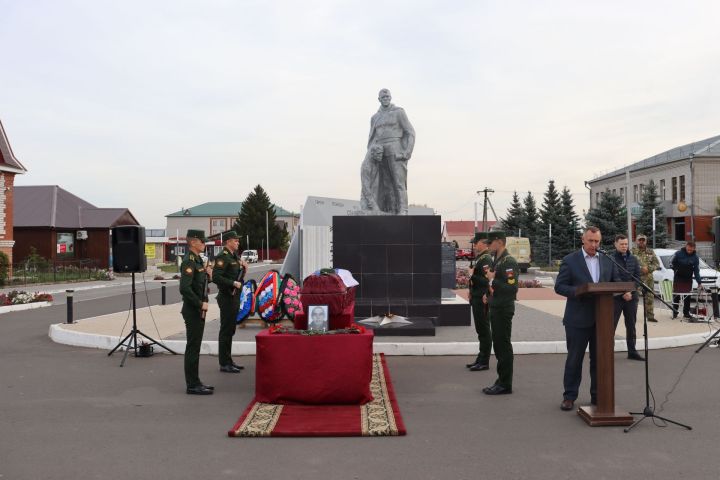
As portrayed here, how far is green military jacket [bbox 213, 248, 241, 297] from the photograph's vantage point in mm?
8609

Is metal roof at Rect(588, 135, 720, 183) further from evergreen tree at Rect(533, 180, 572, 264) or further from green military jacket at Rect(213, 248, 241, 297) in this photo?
green military jacket at Rect(213, 248, 241, 297)

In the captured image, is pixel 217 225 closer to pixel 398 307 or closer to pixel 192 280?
pixel 398 307

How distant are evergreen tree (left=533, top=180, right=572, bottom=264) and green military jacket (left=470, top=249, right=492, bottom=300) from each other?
39.6 meters

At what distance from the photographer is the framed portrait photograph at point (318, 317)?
23.7ft

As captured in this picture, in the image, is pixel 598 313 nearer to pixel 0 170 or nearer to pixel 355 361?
pixel 355 361

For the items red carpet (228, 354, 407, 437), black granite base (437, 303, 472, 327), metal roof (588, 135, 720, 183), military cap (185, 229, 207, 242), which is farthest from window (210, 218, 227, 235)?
red carpet (228, 354, 407, 437)

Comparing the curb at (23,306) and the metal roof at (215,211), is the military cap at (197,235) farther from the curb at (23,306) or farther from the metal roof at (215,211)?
the metal roof at (215,211)

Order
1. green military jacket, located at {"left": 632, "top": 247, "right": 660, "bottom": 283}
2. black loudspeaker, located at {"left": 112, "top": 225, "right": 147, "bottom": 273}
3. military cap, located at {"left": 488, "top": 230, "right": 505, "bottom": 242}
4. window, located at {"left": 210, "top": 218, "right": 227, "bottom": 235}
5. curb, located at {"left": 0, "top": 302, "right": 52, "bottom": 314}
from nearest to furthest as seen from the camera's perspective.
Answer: military cap, located at {"left": 488, "top": 230, "right": 505, "bottom": 242}, black loudspeaker, located at {"left": 112, "top": 225, "right": 147, "bottom": 273}, green military jacket, located at {"left": 632, "top": 247, "right": 660, "bottom": 283}, curb, located at {"left": 0, "top": 302, "right": 52, "bottom": 314}, window, located at {"left": 210, "top": 218, "right": 227, "bottom": 235}

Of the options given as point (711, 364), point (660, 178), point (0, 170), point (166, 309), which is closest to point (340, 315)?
point (711, 364)

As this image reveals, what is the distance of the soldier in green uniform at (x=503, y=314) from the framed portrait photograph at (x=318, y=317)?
1.97m

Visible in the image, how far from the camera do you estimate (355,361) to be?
6680 mm

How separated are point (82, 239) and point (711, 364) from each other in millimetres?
45234

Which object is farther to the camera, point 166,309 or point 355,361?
point 166,309

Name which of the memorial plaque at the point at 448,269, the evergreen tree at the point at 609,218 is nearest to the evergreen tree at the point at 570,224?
the evergreen tree at the point at 609,218
